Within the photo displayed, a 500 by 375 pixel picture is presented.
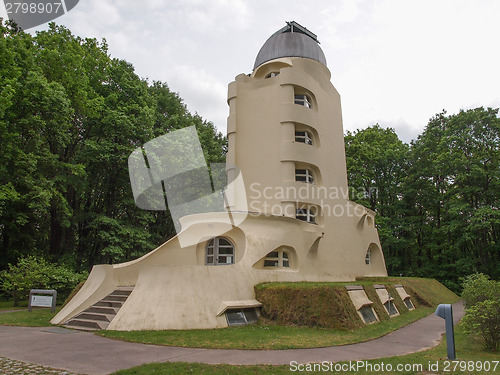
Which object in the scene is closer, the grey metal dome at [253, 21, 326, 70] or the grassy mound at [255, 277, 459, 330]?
the grassy mound at [255, 277, 459, 330]

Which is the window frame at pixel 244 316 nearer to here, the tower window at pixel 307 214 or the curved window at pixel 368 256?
the tower window at pixel 307 214

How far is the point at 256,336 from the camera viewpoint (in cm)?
1071


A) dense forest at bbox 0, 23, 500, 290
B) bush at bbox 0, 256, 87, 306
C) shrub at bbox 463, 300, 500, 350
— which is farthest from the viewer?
dense forest at bbox 0, 23, 500, 290

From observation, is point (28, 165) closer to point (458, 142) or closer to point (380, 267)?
point (380, 267)

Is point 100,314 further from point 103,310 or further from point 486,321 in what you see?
point 486,321

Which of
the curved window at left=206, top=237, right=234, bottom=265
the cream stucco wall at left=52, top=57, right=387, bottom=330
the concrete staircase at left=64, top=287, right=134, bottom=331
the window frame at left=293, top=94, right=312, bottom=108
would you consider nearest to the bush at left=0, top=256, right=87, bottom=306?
the cream stucco wall at left=52, top=57, right=387, bottom=330

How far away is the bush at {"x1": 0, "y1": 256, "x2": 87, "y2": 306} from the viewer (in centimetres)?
1844

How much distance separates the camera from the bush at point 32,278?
60.5 feet

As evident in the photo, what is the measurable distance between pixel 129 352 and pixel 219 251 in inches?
334

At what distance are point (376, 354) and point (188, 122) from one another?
26.3 metres

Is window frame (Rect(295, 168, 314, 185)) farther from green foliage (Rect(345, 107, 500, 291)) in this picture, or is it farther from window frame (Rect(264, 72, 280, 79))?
green foliage (Rect(345, 107, 500, 291))

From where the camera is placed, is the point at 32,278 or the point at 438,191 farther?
the point at 438,191

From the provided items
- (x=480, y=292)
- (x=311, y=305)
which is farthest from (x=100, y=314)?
(x=480, y=292)

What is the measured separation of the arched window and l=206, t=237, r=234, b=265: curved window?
8542 millimetres
